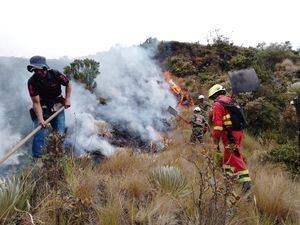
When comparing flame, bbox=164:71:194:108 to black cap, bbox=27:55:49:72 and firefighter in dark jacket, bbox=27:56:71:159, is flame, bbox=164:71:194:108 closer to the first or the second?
firefighter in dark jacket, bbox=27:56:71:159

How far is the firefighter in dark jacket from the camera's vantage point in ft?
16.6

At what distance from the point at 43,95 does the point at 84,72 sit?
719 cm

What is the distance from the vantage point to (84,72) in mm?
12500

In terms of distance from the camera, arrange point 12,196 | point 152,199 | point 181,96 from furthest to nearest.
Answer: point 181,96, point 152,199, point 12,196

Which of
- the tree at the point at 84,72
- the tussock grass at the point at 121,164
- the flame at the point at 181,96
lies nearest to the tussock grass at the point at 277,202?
the tussock grass at the point at 121,164

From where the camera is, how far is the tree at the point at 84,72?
12406 mm

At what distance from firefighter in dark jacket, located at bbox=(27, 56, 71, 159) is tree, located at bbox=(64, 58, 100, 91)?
6893 mm

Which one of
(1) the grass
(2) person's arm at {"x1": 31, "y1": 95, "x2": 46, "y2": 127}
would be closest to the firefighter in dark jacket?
(2) person's arm at {"x1": 31, "y1": 95, "x2": 46, "y2": 127}

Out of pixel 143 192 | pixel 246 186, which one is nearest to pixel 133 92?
pixel 246 186

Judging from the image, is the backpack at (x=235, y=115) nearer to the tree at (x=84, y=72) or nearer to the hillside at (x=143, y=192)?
the hillside at (x=143, y=192)

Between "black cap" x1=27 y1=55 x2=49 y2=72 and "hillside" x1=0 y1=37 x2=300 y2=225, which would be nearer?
"hillside" x1=0 y1=37 x2=300 y2=225

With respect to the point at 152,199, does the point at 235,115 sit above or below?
above

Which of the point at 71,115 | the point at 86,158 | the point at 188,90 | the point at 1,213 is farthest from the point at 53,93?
the point at 188,90

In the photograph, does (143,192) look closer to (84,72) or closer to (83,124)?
(83,124)
